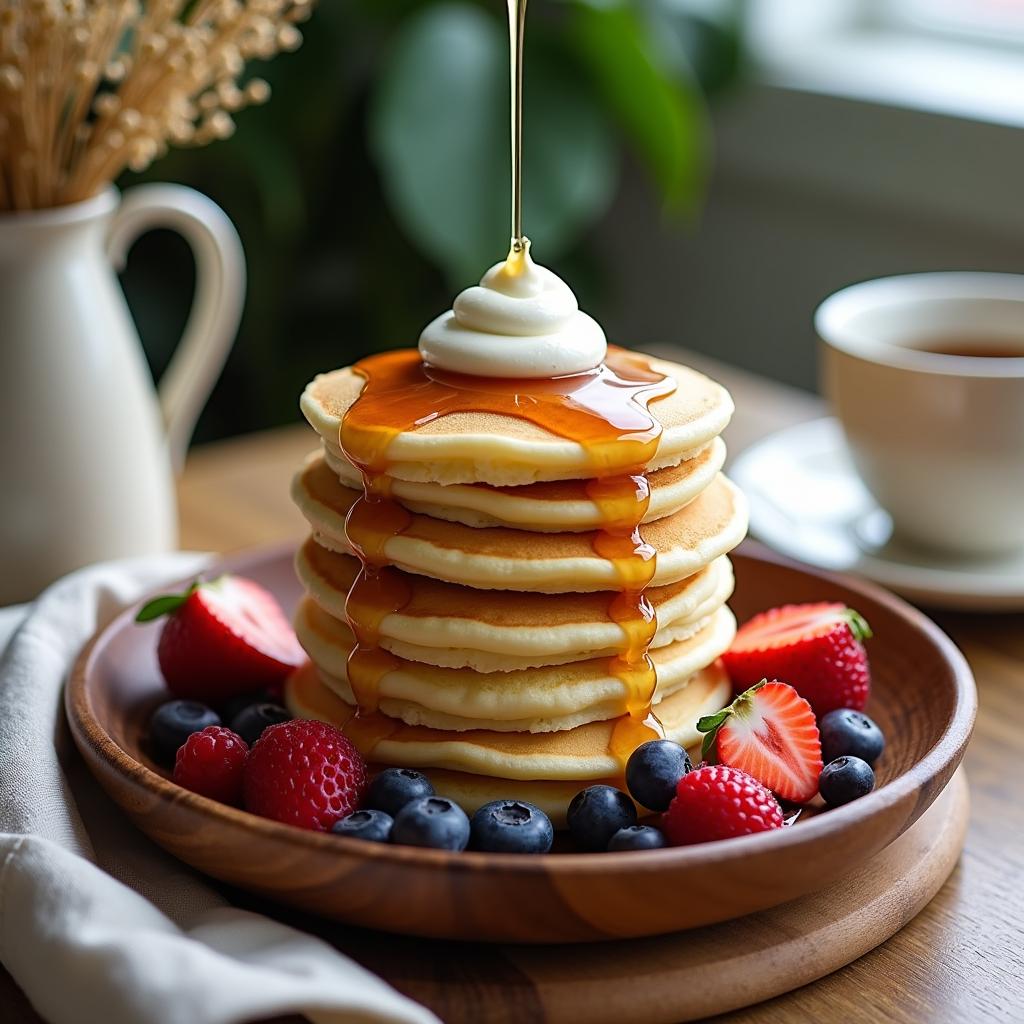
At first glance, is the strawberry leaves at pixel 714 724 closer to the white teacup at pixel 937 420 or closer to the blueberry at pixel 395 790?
the blueberry at pixel 395 790

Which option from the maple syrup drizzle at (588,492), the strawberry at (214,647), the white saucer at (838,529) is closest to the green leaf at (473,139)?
the white saucer at (838,529)

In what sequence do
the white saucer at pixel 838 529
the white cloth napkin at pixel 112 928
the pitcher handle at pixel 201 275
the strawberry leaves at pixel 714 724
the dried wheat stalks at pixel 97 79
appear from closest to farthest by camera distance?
the white cloth napkin at pixel 112 928
the strawberry leaves at pixel 714 724
the dried wheat stalks at pixel 97 79
the white saucer at pixel 838 529
the pitcher handle at pixel 201 275

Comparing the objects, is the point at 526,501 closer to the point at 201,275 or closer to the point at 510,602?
the point at 510,602

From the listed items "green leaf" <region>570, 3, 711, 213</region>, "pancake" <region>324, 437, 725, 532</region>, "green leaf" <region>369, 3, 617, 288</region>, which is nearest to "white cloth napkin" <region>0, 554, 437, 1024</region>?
"pancake" <region>324, 437, 725, 532</region>

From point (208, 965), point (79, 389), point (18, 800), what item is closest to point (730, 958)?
point (208, 965)

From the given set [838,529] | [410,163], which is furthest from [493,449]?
[410,163]

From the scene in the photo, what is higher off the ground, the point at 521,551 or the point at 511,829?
the point at 521,551

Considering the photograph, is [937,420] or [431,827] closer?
[431,827]
